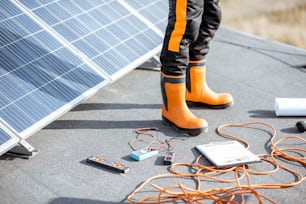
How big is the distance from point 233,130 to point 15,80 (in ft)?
4.96

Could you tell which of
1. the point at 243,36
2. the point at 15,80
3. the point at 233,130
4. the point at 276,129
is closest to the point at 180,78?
the point at 233,130

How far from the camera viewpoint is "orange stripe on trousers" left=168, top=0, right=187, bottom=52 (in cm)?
365

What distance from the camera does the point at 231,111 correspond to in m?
4.28

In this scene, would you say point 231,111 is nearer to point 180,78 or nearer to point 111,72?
point 180,78

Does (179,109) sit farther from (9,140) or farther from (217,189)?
(9,140)

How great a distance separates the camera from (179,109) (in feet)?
12.9

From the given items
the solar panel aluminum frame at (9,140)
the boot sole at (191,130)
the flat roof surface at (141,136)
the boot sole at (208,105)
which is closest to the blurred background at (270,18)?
the flat roof surface at (141,136)

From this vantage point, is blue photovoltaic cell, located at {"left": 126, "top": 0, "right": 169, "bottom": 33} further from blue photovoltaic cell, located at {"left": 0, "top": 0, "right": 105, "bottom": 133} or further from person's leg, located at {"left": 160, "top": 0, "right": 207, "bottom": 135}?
person's leg, located at {"left": 160, "top": 0, "right": 207, "bottom": 135}

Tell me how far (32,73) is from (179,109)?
1010 mm

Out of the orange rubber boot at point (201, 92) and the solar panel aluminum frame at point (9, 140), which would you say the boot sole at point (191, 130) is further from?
the solar panel aluminum frame at point (9, 140)

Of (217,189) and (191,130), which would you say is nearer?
(217,189)

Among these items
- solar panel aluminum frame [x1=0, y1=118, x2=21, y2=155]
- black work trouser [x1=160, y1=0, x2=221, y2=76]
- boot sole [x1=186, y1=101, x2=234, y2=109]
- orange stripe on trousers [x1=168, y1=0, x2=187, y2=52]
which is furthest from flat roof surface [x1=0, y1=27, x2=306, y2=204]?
orange stripe on trousers [x1=168, y1=0, x2=187, y2=52]

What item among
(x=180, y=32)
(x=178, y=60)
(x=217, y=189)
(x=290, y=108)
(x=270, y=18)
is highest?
(x=180, y=32)

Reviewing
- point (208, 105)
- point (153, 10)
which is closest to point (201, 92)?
point (208, 105)
